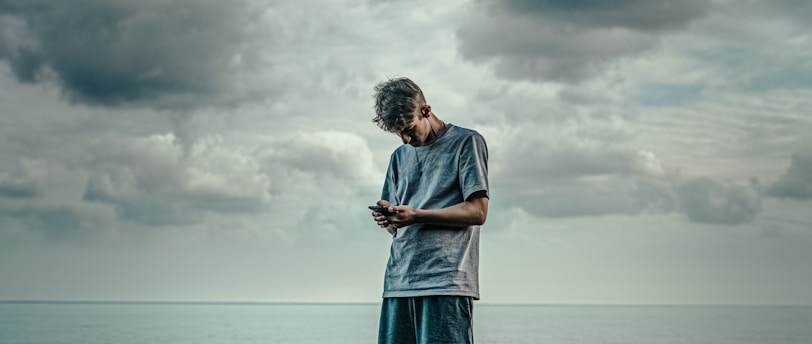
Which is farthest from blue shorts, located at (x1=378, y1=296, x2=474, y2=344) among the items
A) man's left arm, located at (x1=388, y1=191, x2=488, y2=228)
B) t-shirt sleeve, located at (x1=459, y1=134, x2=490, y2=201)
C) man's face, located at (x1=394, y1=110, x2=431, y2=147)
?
man's face, located at (x1=394, y1=110, x2=431, y2=147)

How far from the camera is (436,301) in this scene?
3307mm

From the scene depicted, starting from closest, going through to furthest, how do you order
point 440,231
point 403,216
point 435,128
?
point 403,216 < point 440,231 < point 435,128

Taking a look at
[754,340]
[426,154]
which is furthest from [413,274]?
[754,340]

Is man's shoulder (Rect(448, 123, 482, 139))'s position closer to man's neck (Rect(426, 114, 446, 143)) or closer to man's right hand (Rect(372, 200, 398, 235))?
man's neck (Rect(426, 114, 446, 143))

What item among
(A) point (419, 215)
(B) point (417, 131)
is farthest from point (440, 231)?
(B) point (417, 131)

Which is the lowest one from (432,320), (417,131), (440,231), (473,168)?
(432,320)

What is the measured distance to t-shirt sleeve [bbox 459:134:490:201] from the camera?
11.1 feet

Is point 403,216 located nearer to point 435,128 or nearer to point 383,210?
point 383,210

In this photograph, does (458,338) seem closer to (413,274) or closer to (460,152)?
(413,274)

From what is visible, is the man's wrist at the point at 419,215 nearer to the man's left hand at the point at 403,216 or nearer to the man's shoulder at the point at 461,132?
the man's left hand at the point at 403,216

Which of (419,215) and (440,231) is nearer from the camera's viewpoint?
(419,215)

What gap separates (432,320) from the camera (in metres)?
3.29

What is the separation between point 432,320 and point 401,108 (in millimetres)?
821

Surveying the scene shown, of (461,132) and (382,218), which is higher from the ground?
(461,132)
